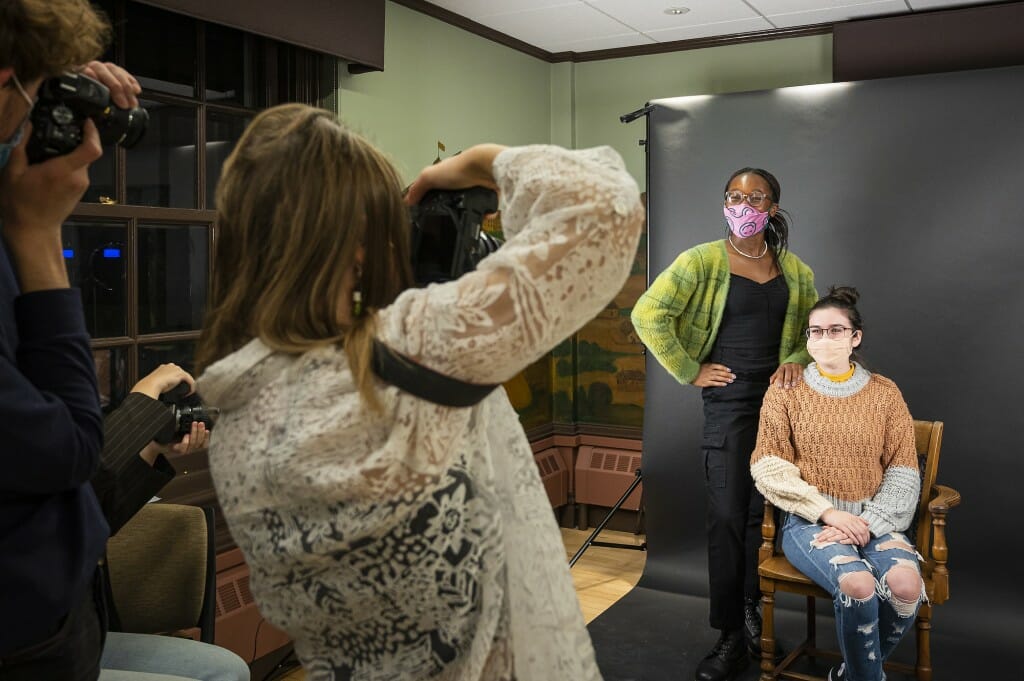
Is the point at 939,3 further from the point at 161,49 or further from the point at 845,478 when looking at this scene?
the point at 161,49

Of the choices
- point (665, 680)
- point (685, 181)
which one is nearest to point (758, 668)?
point (665, 680)

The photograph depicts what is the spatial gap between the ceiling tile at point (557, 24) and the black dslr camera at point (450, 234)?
3459 millimetres

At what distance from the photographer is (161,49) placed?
3016 millimetres

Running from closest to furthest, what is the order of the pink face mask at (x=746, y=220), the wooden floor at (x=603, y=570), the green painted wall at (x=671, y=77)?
the pink face mask at (x=746, y=220)
the wooden floor at (x=603, y=570)
the green painted wall at (x=671, y=77)

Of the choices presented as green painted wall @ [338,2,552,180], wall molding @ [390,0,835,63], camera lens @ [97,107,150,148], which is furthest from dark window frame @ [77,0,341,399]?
camera lens @ [97,107,150,148]

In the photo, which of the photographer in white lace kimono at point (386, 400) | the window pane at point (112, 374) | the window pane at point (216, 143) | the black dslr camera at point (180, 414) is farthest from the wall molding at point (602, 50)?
the photographer in white lace kimono at point (386, 400)

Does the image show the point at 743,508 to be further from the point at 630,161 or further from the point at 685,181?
the point at 630,161

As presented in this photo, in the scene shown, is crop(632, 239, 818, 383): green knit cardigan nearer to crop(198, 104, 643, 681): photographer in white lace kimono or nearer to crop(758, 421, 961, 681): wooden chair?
crop(758, 421, 961, 681): wooden chair

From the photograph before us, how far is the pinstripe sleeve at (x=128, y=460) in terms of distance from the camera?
1.32m

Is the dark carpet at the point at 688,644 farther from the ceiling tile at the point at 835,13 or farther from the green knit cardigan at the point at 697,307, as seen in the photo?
the ceiling tile at the point at 835,13

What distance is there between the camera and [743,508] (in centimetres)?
324

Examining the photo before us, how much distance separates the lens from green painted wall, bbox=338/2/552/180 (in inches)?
157

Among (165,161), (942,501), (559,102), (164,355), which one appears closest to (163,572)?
(164,355)

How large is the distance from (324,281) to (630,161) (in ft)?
14.5
